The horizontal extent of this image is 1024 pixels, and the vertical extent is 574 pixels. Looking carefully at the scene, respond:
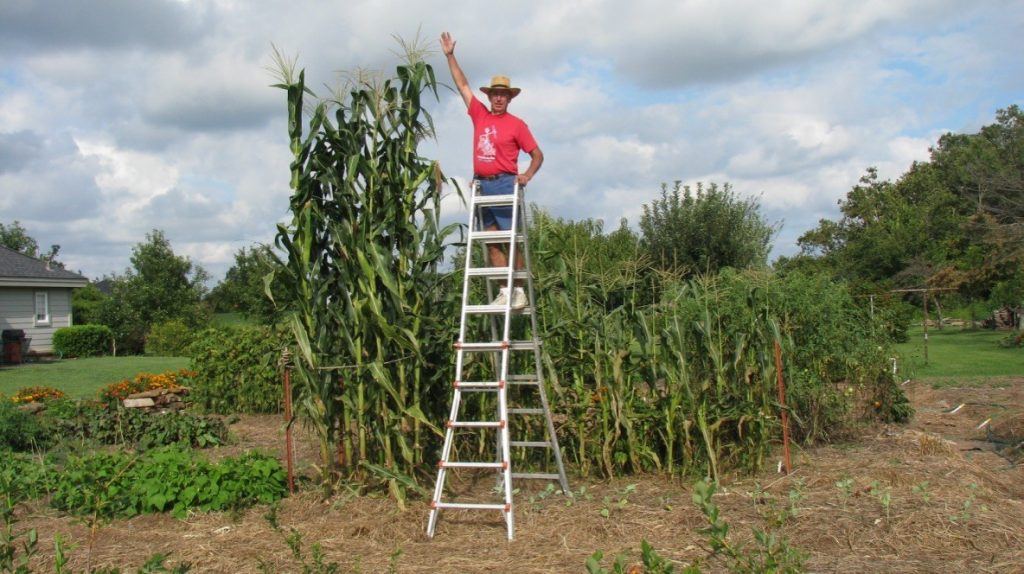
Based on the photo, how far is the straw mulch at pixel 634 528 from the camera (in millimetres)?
4598

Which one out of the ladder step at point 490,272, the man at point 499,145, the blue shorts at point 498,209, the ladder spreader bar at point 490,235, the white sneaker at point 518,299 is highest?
the man at point 499,145

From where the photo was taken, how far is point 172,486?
591 cm

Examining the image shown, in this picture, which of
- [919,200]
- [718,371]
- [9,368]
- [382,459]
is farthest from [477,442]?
[919,200]

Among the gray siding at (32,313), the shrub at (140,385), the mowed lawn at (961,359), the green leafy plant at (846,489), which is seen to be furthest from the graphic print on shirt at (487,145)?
the gray siding at (32,313)

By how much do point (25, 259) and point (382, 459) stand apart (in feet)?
91.9

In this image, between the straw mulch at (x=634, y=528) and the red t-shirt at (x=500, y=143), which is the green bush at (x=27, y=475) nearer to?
the straw mulch at (x=634, y=528)

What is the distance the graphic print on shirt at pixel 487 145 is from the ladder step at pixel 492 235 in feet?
1.93

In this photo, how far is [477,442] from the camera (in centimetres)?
679

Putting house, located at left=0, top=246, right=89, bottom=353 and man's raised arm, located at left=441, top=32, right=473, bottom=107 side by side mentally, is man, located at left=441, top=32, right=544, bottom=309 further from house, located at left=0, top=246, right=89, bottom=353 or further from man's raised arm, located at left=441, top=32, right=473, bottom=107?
house, located at left=0, top=246, right=89, bottom=353

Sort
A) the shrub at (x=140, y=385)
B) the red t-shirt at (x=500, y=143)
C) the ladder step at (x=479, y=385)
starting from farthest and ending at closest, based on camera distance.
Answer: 1. the shrub at (x=140, y=385)
2. the red t-shirt at (x=500, y=143)
3. the ladder step at (x=479, y=385)

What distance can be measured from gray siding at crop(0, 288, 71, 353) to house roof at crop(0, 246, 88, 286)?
52 cm

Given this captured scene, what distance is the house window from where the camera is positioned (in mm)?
27938

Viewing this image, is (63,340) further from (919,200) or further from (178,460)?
(919,200)

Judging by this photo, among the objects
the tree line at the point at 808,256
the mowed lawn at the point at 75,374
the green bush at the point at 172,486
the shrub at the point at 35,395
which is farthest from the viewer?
the tree line at the point at 808,256
